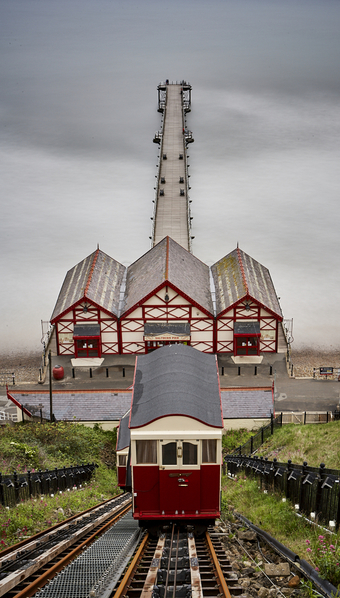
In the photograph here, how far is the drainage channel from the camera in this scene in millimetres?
11094

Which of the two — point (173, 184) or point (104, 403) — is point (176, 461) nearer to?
point (104, 403)

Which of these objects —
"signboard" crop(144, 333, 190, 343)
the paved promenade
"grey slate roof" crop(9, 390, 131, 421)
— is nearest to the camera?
"grey slate roof" crop(9, 390, 131, 421)

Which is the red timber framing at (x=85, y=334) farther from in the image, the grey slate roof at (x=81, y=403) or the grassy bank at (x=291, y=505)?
the grassy bank at (x=291, y=505)

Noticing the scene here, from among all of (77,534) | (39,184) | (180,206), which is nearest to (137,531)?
(77,534)

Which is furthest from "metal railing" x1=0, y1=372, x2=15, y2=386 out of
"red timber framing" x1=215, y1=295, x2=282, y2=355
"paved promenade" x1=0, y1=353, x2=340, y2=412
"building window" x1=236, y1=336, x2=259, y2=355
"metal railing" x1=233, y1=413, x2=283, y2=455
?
"metal railing" x1=233, y1=413, x2=283, y2=455

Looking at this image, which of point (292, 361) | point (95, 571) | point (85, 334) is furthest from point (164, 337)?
point (95, 571)

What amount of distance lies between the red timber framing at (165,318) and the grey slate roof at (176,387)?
18998 millimetres

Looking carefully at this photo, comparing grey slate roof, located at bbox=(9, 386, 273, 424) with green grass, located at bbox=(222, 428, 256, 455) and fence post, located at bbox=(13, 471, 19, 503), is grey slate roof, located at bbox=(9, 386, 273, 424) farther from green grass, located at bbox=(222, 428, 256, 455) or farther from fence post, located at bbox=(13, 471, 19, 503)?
fence post, located at bbox=(13, 471, 19, 503)

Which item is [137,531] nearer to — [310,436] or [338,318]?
[310,436]

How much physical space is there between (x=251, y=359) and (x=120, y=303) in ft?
31.1

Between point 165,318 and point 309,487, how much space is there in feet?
87.6

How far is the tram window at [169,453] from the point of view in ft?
53.7

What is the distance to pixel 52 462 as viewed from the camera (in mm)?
25078

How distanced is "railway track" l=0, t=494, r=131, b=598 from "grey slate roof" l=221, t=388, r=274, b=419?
1592cm
